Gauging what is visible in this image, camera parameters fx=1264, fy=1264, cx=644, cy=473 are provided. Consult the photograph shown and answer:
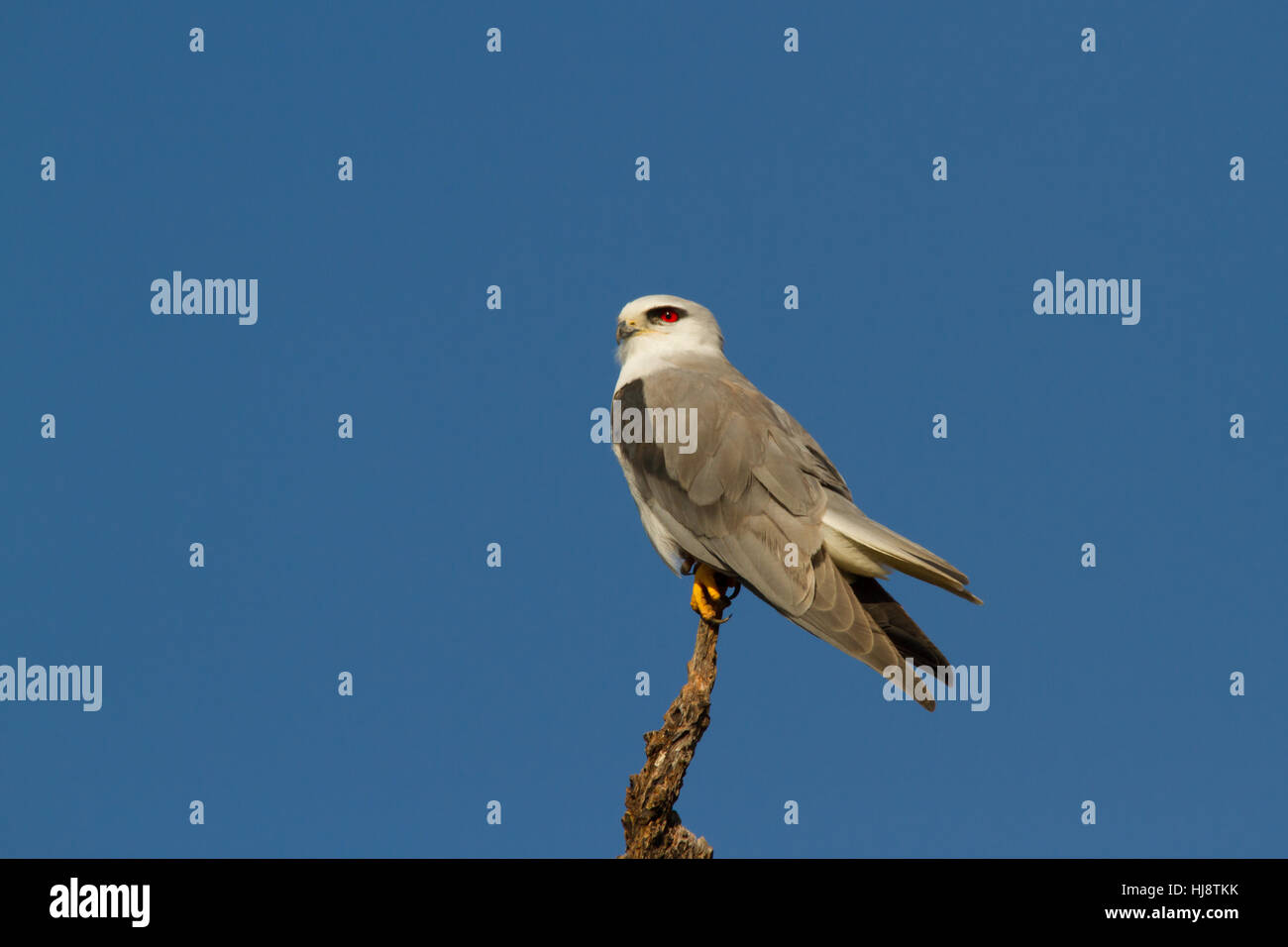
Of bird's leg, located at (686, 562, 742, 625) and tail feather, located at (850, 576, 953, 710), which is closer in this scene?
tail feather, located at (850, 576, 953, 710)

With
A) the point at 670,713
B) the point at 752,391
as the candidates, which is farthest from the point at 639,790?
the point at 752,391

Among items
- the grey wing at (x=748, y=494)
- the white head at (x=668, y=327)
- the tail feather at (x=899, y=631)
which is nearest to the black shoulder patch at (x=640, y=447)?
the grey wing at (x=748, y=494)

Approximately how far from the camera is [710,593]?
1058 centimetres

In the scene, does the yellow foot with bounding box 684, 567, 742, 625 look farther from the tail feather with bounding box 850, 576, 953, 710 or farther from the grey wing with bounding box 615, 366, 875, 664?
the tail feather with bounding box 850, 576, 953, 710

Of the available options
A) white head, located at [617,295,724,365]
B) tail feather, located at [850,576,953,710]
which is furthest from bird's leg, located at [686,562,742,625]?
white head, located at [617,295,724,365]

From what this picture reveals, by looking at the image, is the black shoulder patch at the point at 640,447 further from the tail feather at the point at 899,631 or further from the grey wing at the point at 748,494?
the tail feather at the point at 899,631

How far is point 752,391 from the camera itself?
36.7 feet

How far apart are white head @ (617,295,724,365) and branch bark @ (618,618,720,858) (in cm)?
344

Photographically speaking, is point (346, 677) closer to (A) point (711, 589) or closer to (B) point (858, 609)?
(A) point (711, 589)

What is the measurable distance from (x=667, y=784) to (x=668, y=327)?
14.3 feet

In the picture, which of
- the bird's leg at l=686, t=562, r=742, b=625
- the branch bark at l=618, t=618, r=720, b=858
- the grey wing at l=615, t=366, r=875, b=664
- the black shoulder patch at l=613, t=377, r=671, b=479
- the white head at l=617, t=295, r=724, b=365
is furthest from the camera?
the white head at l=617, t=295, r=724, b=365

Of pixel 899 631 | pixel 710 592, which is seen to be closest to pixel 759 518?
pixel 710 592

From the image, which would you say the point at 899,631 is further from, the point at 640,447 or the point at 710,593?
Result: the point at 640,447

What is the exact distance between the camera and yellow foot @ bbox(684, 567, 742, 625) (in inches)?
412
